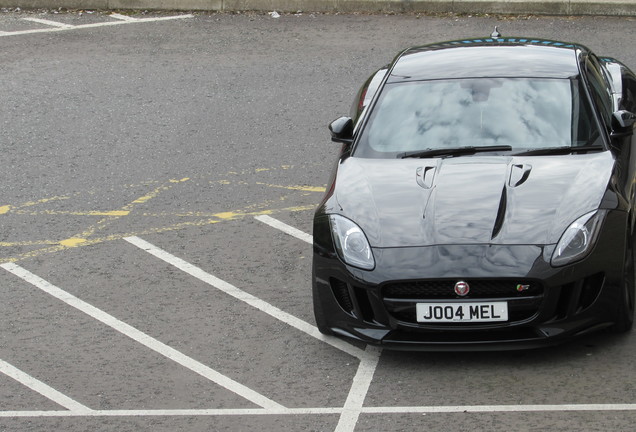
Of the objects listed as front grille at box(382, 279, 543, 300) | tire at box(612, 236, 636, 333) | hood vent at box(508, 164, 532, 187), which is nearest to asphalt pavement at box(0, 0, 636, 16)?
hood vent at box(508, 164, 532, 187)

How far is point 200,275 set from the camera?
8.61 m

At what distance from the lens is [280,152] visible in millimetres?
11352

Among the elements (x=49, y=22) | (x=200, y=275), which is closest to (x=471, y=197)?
(x=200, y=275)

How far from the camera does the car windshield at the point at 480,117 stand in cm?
796

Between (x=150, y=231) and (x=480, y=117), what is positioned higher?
(x=480, y=117)

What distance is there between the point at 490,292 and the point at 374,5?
10.4m

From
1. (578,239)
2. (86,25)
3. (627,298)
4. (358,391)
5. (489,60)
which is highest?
(489,60)

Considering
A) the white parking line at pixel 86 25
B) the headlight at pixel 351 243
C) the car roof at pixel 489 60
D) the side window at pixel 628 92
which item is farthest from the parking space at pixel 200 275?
the side window at pixel 628 92

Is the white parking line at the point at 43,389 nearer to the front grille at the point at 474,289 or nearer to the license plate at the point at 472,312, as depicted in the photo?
the front grille at the point at 474,289

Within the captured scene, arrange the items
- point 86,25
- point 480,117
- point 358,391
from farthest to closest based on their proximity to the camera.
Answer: point 86,25
point 480,117
point 358,391

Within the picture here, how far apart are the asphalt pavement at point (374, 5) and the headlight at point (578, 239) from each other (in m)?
9.61

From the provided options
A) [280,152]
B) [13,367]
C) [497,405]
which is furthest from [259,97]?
[497,405]

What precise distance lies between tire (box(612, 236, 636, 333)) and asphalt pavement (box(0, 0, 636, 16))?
9265 mm

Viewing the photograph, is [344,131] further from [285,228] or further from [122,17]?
[122,17]
